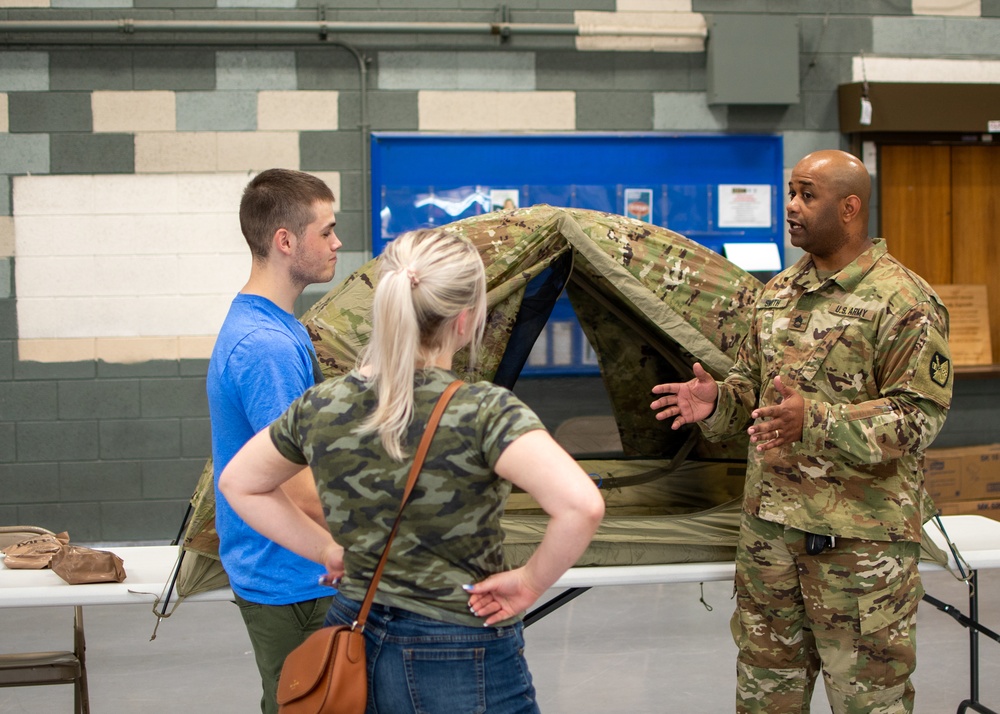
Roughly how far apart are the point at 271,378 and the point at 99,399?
3.32 meters

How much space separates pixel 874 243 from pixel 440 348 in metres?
1.24

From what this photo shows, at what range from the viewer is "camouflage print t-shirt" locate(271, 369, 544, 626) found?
1.18m

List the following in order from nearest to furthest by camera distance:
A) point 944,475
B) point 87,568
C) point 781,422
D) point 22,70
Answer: point 781,422
point 87,568
point 22,70
point 944,475

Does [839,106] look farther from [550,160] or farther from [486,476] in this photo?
[486,476]

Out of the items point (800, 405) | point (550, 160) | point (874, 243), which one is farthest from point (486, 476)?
point (550, 160)

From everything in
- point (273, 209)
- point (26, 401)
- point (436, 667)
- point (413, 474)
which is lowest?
point (436, 667)

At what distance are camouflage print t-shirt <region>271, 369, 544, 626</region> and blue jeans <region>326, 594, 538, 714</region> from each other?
0.08ft

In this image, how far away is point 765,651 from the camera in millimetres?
2094

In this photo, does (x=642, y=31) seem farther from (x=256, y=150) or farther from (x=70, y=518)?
(x=70, y=518)

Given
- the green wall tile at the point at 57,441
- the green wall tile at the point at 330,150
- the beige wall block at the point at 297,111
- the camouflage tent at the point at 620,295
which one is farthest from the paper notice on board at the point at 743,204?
the green wall tile at the point at 57,441

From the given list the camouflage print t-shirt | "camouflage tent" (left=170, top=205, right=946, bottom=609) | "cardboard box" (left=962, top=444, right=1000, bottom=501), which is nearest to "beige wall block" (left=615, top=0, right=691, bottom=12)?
"camouflage tent" (left=170, top=205, right=946, bottom=609)

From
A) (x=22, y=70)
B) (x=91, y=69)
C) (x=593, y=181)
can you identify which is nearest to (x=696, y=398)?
(x=593, y=181)

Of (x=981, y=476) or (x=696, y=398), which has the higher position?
(x=696, y=398)

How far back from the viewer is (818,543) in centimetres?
199
